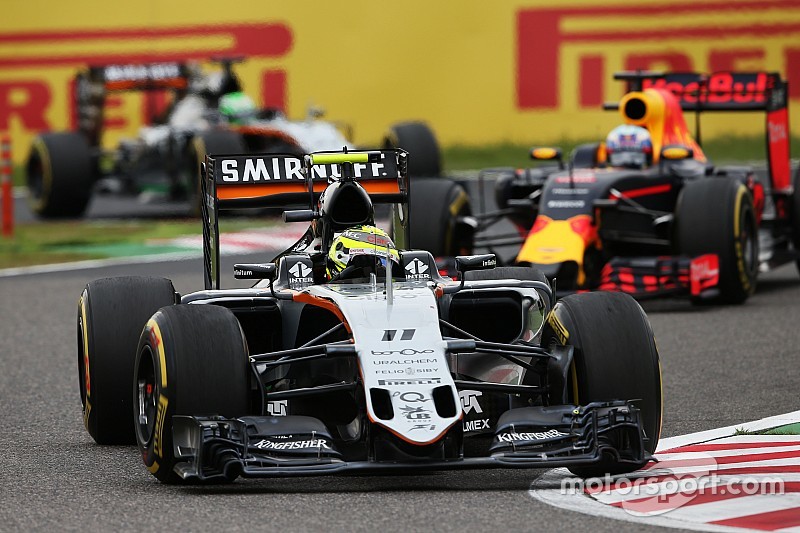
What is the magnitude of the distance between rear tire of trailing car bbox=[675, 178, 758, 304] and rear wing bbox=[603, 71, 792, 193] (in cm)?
177

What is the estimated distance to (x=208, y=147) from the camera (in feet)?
69.4

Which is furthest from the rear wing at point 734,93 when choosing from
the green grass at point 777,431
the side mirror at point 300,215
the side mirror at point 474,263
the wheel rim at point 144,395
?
the wheel rim at point 144,395

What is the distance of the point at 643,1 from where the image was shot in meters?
26.6

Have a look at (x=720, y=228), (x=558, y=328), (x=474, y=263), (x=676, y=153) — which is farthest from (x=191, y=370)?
(x=676, y=153)

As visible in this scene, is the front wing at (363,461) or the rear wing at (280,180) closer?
the front wing at (363,461)

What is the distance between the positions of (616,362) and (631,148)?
7.81 m

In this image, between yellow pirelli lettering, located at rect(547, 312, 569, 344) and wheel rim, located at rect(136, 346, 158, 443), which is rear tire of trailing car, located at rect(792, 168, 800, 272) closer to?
yellow pirelli lettering, located at rect(547, 312, 569, 344)

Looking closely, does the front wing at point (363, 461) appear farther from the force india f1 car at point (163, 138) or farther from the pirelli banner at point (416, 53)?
the pirelli banner at point (416, 53)

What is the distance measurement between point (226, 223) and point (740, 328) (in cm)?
1088

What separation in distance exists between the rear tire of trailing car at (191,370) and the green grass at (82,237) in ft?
37.3

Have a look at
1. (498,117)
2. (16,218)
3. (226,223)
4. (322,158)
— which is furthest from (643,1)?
(322,158)

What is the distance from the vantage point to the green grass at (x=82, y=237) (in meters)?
19.2

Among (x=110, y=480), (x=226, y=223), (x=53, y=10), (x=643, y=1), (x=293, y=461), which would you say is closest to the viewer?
(x=293, y=461)

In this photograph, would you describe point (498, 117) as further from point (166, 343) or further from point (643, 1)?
point (166, 343)
